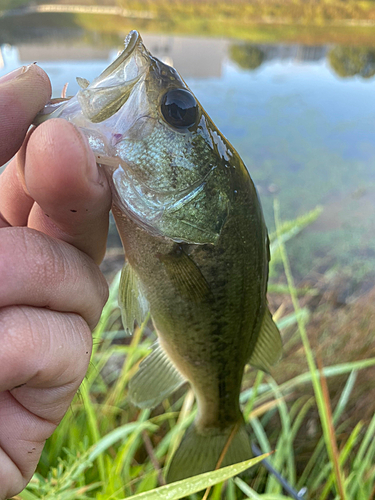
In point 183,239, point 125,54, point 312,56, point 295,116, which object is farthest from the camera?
point 312,56

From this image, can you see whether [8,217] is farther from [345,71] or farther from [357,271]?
[345,71]

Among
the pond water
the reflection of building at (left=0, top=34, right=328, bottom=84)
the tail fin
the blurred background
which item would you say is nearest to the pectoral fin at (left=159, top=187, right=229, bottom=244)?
the tail fin

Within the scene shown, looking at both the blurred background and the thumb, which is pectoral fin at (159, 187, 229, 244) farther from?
the blurred background

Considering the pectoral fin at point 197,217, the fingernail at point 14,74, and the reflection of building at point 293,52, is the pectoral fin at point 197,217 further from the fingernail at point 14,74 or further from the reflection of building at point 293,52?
the reflection of building at point 293,52

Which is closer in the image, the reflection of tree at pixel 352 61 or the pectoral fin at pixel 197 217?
the pectoral fin at pixel 197 217

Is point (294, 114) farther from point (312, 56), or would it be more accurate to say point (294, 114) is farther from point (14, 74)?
point (14, 74)

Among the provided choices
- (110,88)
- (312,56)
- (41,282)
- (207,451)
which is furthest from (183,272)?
(312,56)

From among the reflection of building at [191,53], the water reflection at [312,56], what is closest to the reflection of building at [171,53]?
the reflection of building at [191,53]
